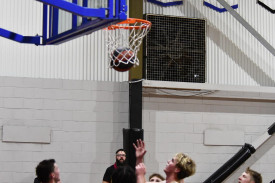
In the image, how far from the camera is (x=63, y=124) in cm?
1073

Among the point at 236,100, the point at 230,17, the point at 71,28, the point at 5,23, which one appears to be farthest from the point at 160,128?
the point at 71,28

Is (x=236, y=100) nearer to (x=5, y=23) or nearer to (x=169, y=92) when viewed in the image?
(x=169, y=92)

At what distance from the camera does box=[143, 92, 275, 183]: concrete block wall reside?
37.2ft

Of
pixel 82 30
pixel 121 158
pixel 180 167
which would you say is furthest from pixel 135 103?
pixel 180 167

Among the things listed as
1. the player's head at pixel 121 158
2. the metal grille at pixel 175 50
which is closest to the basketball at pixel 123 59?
the player's head at pixel 121 158

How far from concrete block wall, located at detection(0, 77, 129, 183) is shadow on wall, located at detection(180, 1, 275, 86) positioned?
7.50ft

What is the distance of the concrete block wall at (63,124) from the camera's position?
10430 mm

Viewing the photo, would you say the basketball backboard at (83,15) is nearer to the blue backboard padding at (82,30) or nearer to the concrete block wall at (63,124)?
the blue backboard padding at (82,30)

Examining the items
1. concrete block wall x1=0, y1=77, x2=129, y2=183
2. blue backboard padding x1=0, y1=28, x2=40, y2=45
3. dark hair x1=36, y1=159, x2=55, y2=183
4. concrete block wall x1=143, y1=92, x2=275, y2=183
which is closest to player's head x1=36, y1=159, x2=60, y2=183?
dark hair x1=36, y1=159, x2=55, y2=183

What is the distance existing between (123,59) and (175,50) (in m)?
3.78

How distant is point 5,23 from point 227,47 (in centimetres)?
465

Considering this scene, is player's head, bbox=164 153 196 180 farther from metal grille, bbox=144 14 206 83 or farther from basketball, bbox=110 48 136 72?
metal grille, bbox=144 14 206 83

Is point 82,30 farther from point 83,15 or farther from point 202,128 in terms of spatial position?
point 202,128

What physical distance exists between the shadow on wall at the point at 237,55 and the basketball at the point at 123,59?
419 cm
